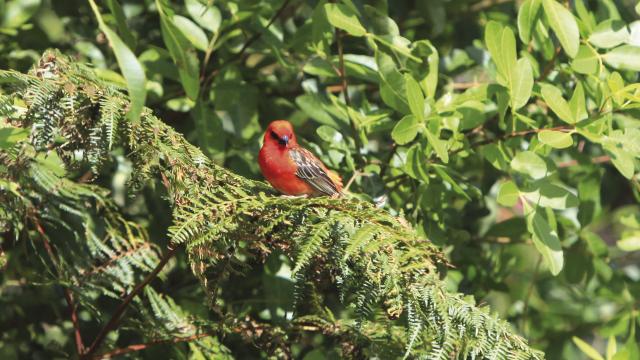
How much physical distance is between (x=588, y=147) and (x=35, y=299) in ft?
8.13

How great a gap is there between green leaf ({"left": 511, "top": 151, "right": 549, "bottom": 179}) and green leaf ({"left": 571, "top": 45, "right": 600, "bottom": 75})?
331 mm

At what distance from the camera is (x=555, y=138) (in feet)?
9.25

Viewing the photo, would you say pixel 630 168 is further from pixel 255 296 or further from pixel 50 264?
pixel 50 264

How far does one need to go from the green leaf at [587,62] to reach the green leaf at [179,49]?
Answer: 48.0 inches

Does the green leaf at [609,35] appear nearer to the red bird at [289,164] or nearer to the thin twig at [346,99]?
the thin twig at [346,99]

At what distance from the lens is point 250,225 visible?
2453 mm

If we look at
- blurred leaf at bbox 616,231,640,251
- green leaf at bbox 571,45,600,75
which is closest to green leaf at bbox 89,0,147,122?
green leaf at bbox 571,45,600,75

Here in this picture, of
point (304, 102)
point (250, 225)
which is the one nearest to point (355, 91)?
point (304, 102)

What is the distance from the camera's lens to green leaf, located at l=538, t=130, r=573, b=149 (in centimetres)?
279

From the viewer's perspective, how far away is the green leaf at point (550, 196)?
9.43 feet

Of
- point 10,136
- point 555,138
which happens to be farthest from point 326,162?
point 10,136

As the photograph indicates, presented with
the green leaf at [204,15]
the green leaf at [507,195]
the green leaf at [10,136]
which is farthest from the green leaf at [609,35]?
the green leaf at [10,136]

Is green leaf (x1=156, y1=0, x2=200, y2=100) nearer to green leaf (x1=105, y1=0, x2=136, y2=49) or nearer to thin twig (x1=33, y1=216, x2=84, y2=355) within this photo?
green leaf (x1=105, y1=0, x2=136, y2=49)

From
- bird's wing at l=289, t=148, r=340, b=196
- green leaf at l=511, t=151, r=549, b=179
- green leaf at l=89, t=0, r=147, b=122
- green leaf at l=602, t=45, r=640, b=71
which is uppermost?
green leaf at l=89, t=0, r=147, b=122
